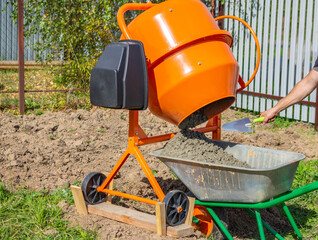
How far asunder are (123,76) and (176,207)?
94 cm

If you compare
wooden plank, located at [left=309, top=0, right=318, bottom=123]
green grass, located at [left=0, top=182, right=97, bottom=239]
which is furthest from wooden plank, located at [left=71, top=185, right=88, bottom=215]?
wooden plank, located at [left=309, top=0, right=318, bottom=123]

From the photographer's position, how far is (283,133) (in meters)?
6.44

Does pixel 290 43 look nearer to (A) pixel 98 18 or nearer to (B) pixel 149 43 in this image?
(A) pixel 98 18

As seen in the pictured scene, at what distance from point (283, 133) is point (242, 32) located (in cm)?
216

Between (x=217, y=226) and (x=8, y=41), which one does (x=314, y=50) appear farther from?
(x=8, y=41)

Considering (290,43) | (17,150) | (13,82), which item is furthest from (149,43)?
(13,82)

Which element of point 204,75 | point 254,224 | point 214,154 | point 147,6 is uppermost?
point 147,6

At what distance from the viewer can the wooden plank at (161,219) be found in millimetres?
3307

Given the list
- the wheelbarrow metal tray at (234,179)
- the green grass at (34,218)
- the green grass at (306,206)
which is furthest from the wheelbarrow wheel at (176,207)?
the green grass at (306,206)

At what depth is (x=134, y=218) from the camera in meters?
3.52

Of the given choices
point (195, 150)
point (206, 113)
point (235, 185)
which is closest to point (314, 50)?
point (206, 113)

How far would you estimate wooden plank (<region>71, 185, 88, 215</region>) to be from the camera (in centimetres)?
376

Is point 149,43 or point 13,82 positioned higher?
point 149,43

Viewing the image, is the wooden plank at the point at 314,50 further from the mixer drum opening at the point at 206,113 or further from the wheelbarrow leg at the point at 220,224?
the wheelbarrow leg at the point at 220,224
